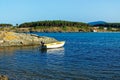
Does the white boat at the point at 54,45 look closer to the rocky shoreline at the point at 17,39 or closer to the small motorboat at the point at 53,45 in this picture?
the small motorboat at the point at 53,45

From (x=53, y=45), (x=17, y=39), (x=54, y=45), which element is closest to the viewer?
(x=53, y=45)

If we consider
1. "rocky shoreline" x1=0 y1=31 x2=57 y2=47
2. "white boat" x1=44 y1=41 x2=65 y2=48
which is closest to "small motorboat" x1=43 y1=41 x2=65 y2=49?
"white boat" x1=44 y1=41 x2=65 y2=48

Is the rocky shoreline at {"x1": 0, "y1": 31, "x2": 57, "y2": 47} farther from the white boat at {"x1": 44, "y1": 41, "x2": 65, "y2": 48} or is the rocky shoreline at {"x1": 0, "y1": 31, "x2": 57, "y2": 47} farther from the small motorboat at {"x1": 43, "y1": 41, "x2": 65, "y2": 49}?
the small motorboat at {"x1": 43, "y1": 41, "x2": 65, "y2": 49}

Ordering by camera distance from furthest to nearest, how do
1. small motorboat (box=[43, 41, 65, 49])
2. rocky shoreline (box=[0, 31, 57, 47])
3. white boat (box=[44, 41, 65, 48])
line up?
rocky shoreline (box=[0, 31, 57, 47])
white boat (box=[44, 41, 65, 48])
small motorboat (box=[43, 41, 65, 49])

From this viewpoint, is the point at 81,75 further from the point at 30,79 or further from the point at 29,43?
the point at 29,43

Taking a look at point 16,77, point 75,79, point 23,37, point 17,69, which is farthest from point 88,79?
point 23,37

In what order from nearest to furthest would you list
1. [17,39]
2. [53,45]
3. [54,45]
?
[53,45]
[54,45]
[17,39]

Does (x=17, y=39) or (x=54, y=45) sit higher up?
(x=17, y=39)

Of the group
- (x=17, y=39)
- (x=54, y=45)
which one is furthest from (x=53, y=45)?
(x=17, y=39)

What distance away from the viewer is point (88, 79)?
31.0m

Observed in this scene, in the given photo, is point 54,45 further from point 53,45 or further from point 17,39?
point 17,39

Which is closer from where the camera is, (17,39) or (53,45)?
(53,45)

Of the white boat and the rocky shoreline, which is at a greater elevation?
the rocky shoreline

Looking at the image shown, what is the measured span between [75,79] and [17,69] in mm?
8843
